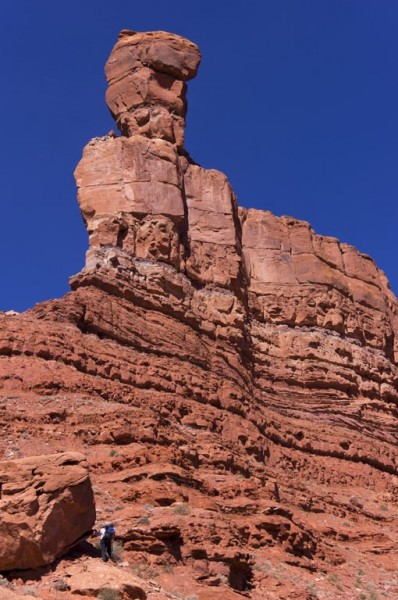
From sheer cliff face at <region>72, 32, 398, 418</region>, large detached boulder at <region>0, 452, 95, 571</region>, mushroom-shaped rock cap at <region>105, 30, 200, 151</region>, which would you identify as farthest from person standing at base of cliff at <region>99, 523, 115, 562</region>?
mushroom-shaped rock cap at <region>105, 30, 200, 151</region>

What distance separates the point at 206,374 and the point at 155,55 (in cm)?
2021

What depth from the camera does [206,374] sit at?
1342 inches

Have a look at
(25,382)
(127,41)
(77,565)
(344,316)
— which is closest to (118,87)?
(127,41)

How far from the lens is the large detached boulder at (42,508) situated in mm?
15055

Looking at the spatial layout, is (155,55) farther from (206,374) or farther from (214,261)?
(206,374)

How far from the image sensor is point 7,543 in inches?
589

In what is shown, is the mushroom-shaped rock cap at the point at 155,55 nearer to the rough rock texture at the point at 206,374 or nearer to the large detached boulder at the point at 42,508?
the rough rock texture at the point at 206,374

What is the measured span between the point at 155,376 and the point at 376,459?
1458 cm

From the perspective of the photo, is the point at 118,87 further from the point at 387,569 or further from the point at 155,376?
the point at 387,569

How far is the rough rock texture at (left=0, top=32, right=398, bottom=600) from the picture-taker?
2259 centimetres

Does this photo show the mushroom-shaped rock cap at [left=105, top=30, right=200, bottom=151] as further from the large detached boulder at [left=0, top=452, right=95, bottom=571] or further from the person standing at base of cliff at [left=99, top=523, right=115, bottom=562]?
the person standing at base of cliff at [left=99, top=523, right=115, bottom=562]

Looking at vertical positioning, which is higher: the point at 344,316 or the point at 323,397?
the point at 344,316

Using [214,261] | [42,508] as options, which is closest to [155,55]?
[214,261]

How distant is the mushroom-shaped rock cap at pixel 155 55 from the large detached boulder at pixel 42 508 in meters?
33.5
